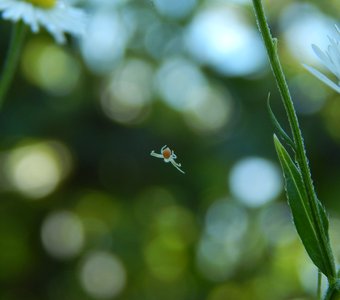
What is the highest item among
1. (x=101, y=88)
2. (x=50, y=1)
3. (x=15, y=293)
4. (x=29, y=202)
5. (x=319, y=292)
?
(x=319, y=292)

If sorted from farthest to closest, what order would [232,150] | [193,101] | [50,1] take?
[193,101] → [232,150] → [50,1]

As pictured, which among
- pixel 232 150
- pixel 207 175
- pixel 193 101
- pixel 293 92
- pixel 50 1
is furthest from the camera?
pixel 193 101

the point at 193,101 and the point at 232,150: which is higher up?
the point at 232,150

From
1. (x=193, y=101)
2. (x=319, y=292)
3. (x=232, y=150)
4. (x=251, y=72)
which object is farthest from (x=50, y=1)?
(x=193, y=101)

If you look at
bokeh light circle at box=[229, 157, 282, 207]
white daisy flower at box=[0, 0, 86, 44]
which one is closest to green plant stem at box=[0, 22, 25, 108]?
white daisy flower at box=[0, 0, 86, 44]

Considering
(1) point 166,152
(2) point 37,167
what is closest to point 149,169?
(2) point 37,167

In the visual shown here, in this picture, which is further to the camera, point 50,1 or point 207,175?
point 207,175

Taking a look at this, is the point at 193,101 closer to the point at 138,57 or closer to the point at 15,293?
the point at 138,57
